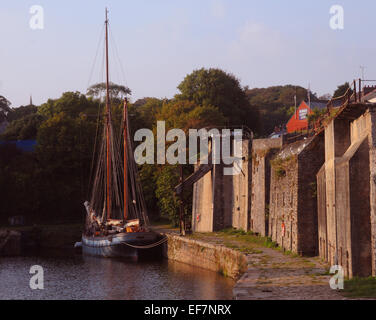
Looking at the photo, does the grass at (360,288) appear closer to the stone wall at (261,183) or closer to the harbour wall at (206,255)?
the harbour wall at (206,255)

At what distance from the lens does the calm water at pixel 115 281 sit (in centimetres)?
2486

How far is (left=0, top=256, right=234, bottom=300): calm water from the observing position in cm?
2486

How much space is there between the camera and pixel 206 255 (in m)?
31.3

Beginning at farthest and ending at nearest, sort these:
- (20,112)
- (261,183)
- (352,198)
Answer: (20,112) → (261,183) → (352,198)

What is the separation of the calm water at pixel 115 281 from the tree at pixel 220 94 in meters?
28.6

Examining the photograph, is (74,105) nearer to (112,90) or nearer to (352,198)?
(112,90)

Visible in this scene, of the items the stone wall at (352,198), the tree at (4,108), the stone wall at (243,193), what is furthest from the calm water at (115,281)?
the tree at (4,108)

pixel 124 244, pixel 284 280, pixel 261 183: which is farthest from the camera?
pixel 124 244

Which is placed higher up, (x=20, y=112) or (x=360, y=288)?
(x=20, y=112)

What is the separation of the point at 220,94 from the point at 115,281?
3742 cm

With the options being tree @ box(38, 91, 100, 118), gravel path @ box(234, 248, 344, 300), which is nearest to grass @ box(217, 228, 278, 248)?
gravel path @ box(234, 248, 344, 300)

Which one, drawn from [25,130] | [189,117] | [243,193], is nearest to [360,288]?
[243,193]
